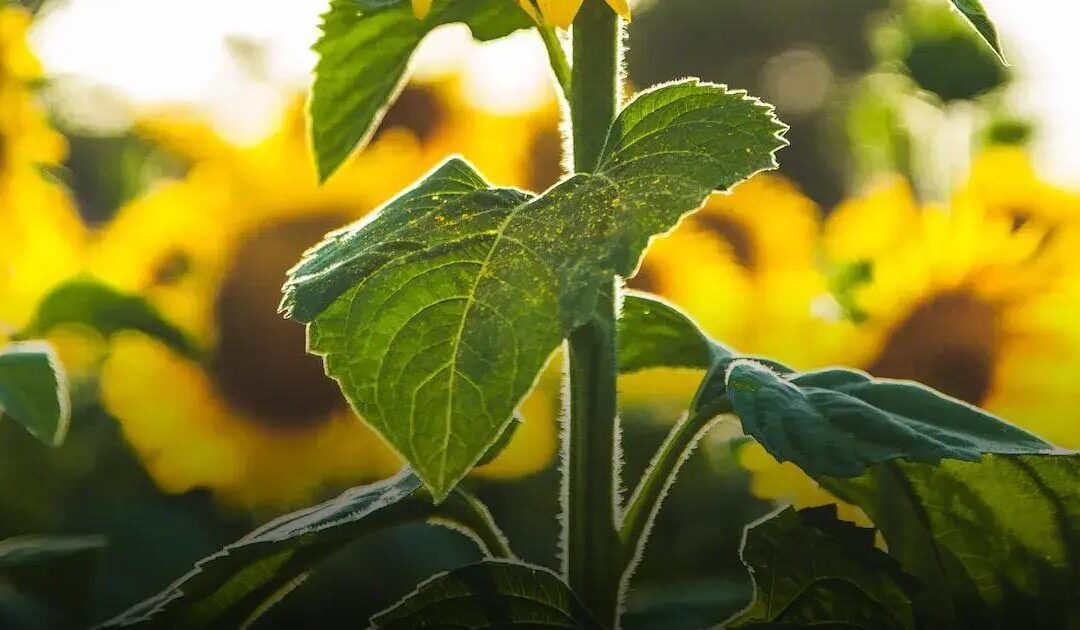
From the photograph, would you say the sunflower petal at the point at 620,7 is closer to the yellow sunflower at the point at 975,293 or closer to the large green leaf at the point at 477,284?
the large green leaf at the point at 477,284

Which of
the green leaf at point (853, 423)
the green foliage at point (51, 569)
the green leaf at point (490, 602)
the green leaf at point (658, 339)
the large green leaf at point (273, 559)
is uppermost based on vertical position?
the green leaf at point (658, 339)

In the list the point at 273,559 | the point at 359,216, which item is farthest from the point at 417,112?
the point at 273,559

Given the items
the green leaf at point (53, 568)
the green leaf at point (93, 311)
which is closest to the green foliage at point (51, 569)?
the green leaf at point (53, 568)

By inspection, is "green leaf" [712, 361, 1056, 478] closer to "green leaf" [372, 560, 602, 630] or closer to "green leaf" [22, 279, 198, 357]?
"green leaf" [372, 560, 602, 630]

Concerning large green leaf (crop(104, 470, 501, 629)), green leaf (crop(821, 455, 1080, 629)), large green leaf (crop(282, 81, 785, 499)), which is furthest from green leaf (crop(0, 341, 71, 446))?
green leaf (crop(821, 455, 1080, 629))

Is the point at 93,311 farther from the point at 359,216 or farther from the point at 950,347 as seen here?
the point at 950,347
